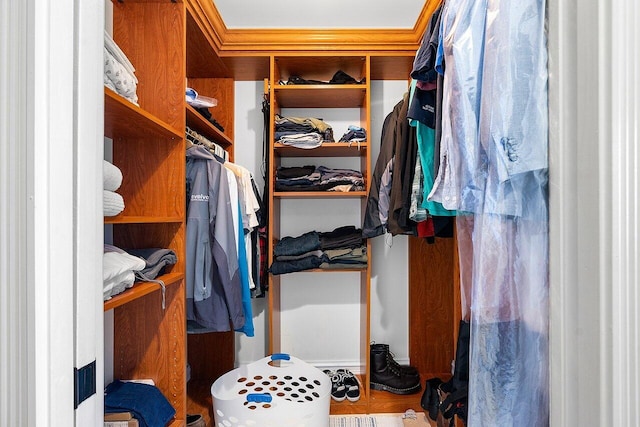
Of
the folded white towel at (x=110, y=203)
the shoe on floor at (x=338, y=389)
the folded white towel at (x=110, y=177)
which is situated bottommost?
the shoe on floor at (x=338, y=389)

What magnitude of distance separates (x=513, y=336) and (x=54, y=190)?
90 cm

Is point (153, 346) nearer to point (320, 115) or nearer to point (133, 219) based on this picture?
point (133, 219)

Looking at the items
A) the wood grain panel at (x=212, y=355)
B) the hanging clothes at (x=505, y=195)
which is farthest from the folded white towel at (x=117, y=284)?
the wood grain panel at (x=212, y=355)

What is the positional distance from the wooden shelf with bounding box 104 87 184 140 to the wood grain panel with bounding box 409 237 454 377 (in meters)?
1.75

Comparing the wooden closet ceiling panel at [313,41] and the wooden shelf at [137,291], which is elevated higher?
the wooden closet ceiling panel at [313,41]

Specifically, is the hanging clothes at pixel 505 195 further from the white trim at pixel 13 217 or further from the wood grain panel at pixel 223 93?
the wood grain panel at pixel 223 93

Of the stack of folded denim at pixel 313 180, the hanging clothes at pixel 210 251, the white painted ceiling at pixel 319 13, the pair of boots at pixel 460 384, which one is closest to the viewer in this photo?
the pair of boots at pixel 460 384

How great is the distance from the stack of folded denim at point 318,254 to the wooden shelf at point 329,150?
55cm

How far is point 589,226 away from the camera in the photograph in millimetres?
496

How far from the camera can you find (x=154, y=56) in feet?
4.99

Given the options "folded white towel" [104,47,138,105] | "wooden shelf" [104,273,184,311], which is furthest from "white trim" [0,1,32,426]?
"folded white towel" [104,47,138,105]

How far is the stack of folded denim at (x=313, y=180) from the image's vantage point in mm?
2250

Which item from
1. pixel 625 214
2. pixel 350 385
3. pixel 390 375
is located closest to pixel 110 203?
pixel 625 214

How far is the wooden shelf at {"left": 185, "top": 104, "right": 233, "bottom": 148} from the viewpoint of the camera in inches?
67.9
